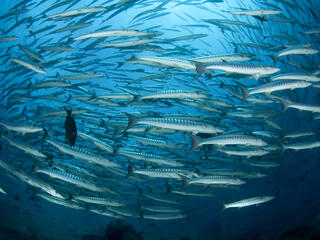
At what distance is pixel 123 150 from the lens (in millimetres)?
6766

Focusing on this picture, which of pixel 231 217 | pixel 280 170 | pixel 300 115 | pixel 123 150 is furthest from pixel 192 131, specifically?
pixel 231 217

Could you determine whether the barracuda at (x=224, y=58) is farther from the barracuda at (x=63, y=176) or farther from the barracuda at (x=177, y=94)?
the barracuda at (x=63, y=176)

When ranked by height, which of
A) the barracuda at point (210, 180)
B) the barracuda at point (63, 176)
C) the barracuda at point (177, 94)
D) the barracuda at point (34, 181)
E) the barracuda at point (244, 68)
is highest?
the barracuda at point (244, 68)

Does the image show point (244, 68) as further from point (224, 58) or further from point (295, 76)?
point (295, 76)

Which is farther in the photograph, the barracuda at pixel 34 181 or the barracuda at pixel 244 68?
the barracuda at pixel 34 181

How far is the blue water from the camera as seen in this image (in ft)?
24.5

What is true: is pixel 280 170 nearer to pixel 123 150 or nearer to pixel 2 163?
pixel 123 150

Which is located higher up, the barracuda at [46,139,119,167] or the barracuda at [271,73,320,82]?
the barracuda at [271,73,320,82]

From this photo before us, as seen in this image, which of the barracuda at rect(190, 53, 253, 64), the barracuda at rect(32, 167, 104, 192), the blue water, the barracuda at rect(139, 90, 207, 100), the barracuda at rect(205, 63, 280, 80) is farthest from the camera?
the blue water

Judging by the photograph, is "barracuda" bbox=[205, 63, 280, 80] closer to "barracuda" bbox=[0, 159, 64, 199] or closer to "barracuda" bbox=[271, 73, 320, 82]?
"barracuda" bbox=[271, 73, 320, 82]

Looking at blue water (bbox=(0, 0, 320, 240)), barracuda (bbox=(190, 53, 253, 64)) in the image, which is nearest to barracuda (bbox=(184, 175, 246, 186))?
blue water (bbox=(0, 0, 320, 240))

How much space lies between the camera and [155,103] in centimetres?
820

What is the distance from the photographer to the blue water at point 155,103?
747cm

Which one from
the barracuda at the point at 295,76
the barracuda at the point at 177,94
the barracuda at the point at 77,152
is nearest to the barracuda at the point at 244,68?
the barracuda at the point at 295,76
